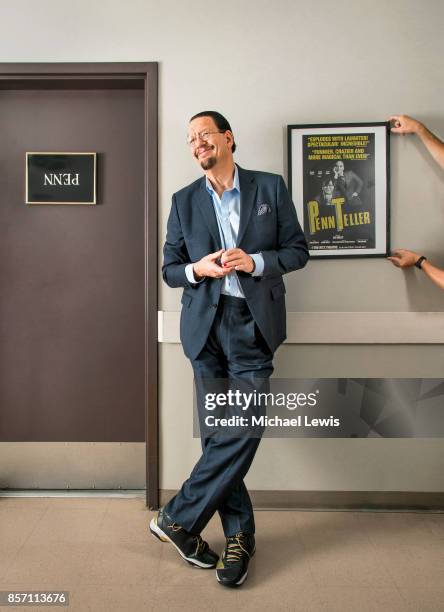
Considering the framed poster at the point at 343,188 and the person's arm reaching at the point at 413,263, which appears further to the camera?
the framed poster at the point at 343,188

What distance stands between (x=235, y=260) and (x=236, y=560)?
1.12 meters

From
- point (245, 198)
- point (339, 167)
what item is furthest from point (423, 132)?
point (245, 198)

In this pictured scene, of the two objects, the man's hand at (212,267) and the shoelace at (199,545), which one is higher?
the man's hand at (212,267)

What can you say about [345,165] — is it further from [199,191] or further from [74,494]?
[74,494]

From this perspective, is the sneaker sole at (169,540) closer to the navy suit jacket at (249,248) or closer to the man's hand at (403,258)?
the navy suit jacket at (249,248)

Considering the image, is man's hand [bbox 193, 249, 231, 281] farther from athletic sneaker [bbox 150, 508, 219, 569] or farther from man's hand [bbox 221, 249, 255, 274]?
athletic sneaker [bbox 150, 508, 219, 569]

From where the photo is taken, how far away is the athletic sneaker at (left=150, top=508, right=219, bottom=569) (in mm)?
2092

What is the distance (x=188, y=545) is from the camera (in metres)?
2.09

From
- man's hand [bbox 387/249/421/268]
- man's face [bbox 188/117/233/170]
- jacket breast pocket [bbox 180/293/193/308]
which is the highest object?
man's face [bbox 188/117/233/170]

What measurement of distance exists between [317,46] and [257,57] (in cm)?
29

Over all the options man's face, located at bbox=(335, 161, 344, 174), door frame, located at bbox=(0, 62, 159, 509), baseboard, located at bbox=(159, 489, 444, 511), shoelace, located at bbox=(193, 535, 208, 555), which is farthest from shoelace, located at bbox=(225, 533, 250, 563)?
man's face, located at bbox=(335, 161, 344, 174)

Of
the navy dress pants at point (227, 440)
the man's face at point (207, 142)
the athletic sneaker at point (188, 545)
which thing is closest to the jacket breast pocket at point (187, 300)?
the navy dress pants at point (227, 440)

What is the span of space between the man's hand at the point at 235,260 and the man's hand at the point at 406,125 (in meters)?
1.10

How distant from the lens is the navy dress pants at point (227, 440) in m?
2.06
